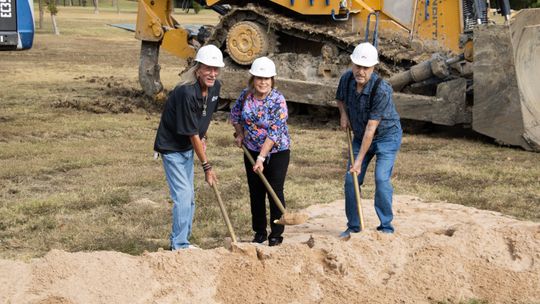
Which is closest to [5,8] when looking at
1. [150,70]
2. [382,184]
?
[150,70]

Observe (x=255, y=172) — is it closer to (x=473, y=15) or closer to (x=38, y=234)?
(x=38, y=234)

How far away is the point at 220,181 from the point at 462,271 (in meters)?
4.16

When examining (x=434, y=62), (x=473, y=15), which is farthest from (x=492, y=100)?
(x=473, y=15)

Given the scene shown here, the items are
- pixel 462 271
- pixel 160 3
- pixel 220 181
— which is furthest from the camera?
pixel 160 3

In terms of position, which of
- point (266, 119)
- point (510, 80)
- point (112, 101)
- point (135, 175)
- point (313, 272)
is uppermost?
point (266, 119)

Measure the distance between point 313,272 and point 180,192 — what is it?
136 cm

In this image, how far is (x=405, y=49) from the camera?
538 inches

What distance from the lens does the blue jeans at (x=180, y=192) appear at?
6668 mm

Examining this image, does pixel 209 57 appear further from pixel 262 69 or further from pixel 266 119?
pixel 266 119

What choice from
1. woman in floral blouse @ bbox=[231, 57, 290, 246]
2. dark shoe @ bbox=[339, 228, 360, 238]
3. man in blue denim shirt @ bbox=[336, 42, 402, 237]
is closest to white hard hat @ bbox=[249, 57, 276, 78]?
woman in floral blouse @ bbox=[231, 57, 290, 246]

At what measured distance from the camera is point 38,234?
7602 mm

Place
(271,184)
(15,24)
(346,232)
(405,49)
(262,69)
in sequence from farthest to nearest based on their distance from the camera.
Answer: (405,49) < (15,24) < (346,232) < (271,184) < (262,69)

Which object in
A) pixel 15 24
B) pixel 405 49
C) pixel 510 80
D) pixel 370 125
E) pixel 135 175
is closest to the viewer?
pixel 370 125

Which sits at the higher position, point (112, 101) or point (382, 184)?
point (382, 184)
